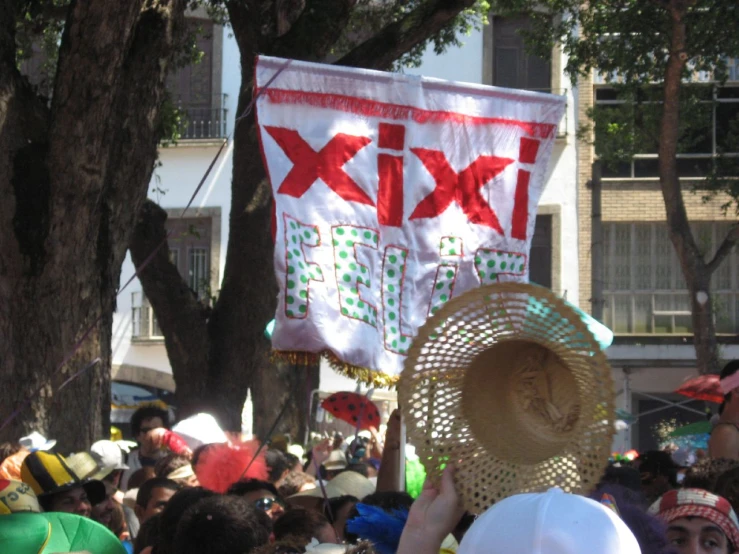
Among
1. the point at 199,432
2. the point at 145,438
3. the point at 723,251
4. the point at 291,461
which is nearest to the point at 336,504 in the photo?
the point at 291,461

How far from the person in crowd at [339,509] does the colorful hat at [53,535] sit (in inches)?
55.3

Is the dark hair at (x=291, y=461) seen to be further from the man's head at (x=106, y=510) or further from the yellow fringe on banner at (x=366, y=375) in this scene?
the yellow fringe on banner at (x=366, y=375)

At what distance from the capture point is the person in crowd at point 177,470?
6.38 m

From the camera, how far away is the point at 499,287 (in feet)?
8.79

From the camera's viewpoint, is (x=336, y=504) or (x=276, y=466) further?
(x=276, y=466)

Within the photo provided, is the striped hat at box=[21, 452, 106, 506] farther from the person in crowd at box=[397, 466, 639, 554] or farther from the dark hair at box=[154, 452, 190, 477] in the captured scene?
the person in crowd at box=[397, 466, 639, 554]

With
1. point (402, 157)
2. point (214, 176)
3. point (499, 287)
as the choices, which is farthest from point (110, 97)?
point (214, 176)

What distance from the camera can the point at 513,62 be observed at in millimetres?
25266

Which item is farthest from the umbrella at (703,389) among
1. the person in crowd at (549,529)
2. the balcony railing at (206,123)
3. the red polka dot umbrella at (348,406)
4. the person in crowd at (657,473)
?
the balcony railing at (206,123)

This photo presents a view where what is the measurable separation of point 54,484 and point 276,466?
207 cm

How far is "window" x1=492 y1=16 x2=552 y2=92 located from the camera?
81.9ft

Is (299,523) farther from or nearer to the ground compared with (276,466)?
farther from the ground

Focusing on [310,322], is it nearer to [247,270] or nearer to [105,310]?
[105,310]

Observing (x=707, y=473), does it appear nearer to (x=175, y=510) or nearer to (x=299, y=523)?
(x=299, y=523)
